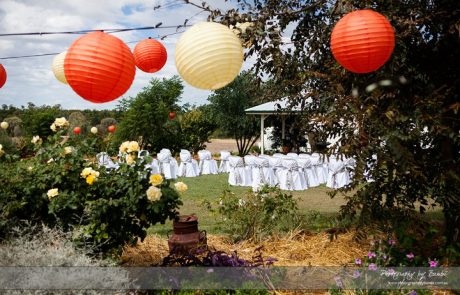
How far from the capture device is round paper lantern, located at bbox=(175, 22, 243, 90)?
10.3ft

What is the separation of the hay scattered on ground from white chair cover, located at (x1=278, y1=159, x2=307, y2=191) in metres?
6.04

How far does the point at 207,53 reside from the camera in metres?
3.13

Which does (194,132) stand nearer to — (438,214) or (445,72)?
(438,214)

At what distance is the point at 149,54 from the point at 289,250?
2.88 m

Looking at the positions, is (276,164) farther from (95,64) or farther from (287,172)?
(95,64)

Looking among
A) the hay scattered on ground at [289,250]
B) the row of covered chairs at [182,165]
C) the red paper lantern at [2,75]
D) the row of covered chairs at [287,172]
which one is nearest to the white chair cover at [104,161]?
the hay scattered on ground at [289,250]

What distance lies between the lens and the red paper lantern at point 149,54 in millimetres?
4680

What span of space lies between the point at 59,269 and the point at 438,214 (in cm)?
684

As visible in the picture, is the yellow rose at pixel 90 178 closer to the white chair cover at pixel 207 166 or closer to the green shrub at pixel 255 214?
the green shrub at pixel 255 214

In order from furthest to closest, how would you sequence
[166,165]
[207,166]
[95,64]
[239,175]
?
[207,166]
[166,165]
[239,175]
[95,64]

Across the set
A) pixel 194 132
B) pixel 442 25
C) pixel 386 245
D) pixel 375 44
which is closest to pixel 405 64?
pixel 442 25

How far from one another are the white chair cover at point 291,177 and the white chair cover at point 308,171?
271 mm

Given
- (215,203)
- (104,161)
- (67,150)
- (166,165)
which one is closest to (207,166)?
(166,165)

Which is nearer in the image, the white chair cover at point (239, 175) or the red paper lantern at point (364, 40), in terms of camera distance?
the red paper lantern at point (364, 40)
